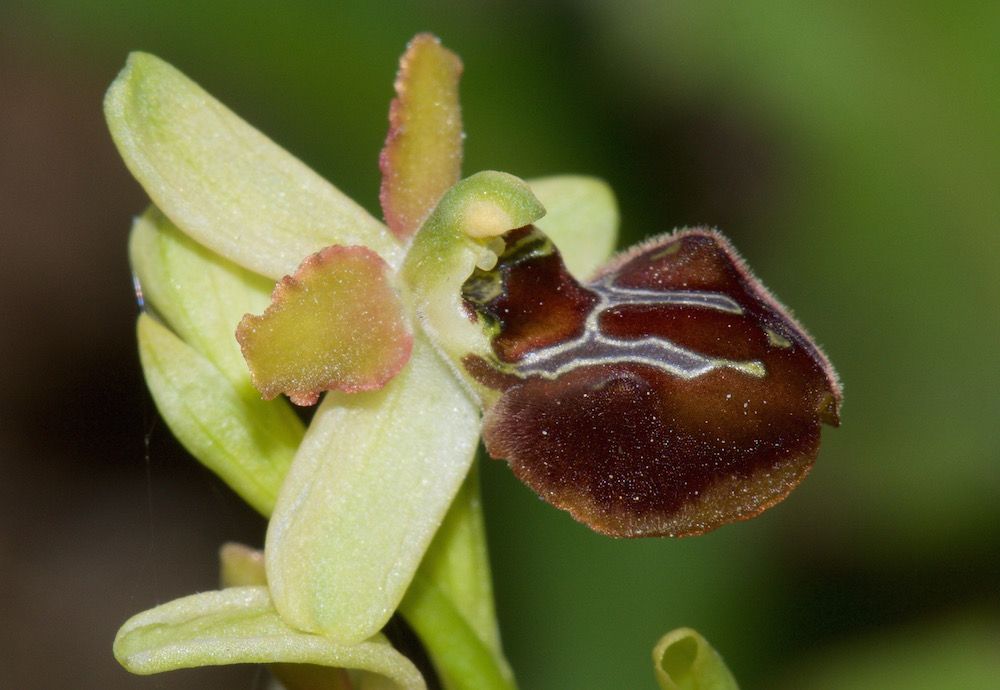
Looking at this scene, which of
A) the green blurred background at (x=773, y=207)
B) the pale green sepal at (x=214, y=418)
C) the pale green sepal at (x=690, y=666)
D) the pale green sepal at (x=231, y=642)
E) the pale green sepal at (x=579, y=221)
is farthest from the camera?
the green blurred background at (x=773, y=207)

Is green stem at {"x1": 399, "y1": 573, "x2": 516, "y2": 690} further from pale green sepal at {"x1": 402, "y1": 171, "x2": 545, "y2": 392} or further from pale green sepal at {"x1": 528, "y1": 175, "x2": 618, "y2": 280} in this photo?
pale green sepal at {"x1": 528, "y1": 175, "x2": 618, "y2": 280}

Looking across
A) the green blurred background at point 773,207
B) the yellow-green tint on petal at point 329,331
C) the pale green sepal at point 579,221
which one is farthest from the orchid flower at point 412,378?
the green blurred background at point 773,207

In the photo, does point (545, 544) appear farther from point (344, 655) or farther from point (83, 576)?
point (83, 576)

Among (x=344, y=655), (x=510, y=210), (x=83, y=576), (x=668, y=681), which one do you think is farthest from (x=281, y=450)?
(x=83, y=576)

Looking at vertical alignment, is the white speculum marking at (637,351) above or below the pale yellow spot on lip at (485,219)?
below

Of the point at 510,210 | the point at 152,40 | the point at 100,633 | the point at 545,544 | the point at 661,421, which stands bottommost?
the point at 100,633

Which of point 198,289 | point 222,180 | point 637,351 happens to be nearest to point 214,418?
point 198,289

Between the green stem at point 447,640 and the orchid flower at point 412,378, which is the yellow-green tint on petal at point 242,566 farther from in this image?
the green stem at point 447,640
